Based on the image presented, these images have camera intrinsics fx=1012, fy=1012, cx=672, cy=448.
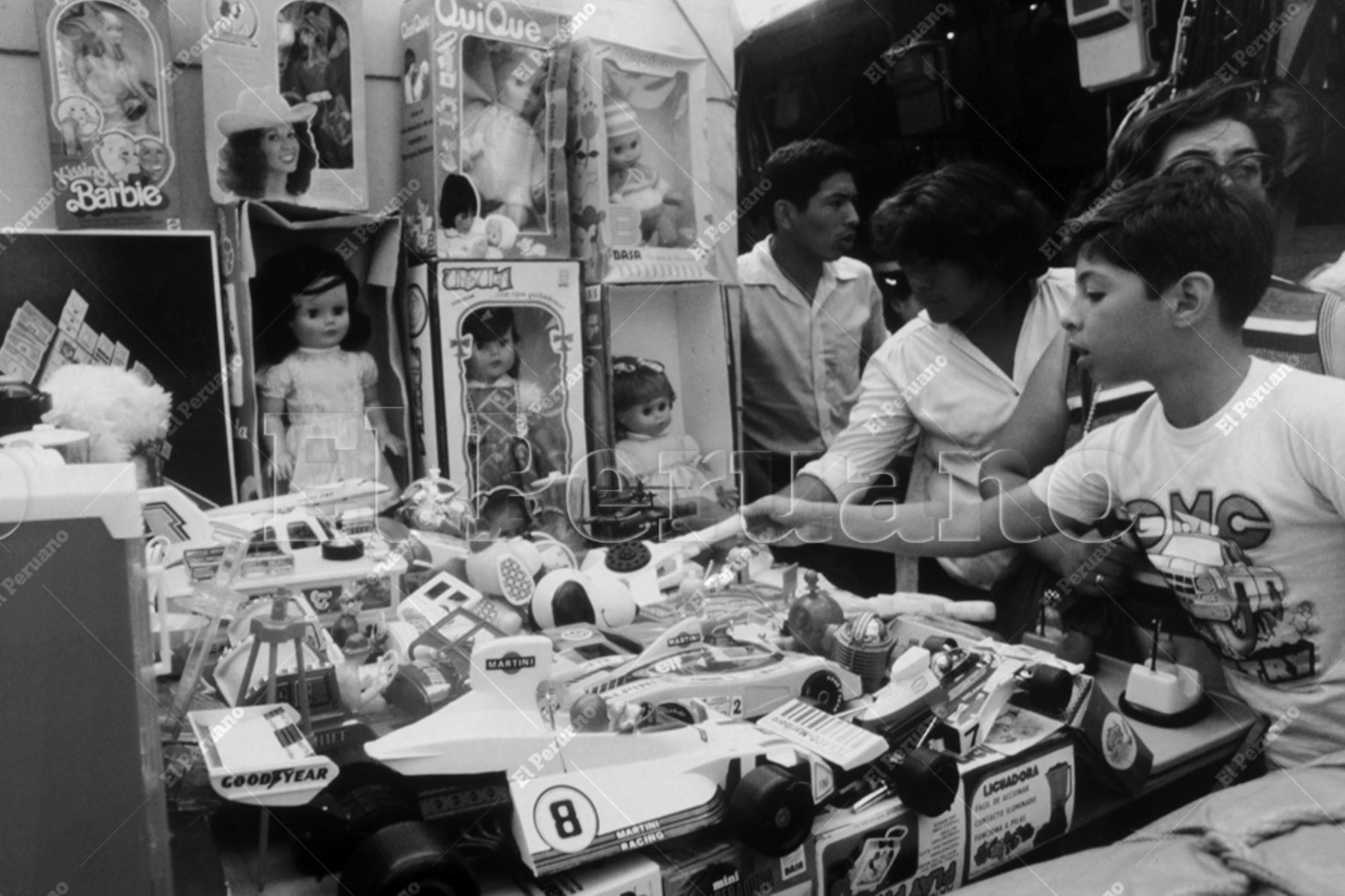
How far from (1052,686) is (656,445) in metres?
0.82

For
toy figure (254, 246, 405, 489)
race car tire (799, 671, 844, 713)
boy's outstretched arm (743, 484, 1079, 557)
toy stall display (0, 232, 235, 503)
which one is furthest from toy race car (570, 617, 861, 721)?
toy stall display (0, 232, 235, 503)

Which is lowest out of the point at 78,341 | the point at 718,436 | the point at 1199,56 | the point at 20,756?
the point at 20,756

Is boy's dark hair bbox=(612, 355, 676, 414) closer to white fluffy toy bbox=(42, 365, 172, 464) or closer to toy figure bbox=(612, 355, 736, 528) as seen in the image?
toy figure bbox=(612, 355, 736, 528)

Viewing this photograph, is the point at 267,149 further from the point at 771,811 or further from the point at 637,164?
the point at 771,811

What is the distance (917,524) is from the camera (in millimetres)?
1458

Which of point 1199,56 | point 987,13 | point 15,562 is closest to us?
point 15,562

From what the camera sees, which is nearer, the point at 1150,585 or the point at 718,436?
the point at 1150,585

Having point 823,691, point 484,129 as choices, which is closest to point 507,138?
point 484,129

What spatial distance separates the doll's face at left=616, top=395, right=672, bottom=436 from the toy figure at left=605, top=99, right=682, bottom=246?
0.27m

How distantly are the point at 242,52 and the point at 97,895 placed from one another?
1115 millimetres

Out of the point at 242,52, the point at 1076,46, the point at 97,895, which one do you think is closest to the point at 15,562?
the point at 97,895

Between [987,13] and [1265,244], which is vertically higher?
[987,13]

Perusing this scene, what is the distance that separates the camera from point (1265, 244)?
1.11 m

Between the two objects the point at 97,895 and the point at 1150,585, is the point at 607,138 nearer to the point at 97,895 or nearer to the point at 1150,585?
the point at 1150,585
